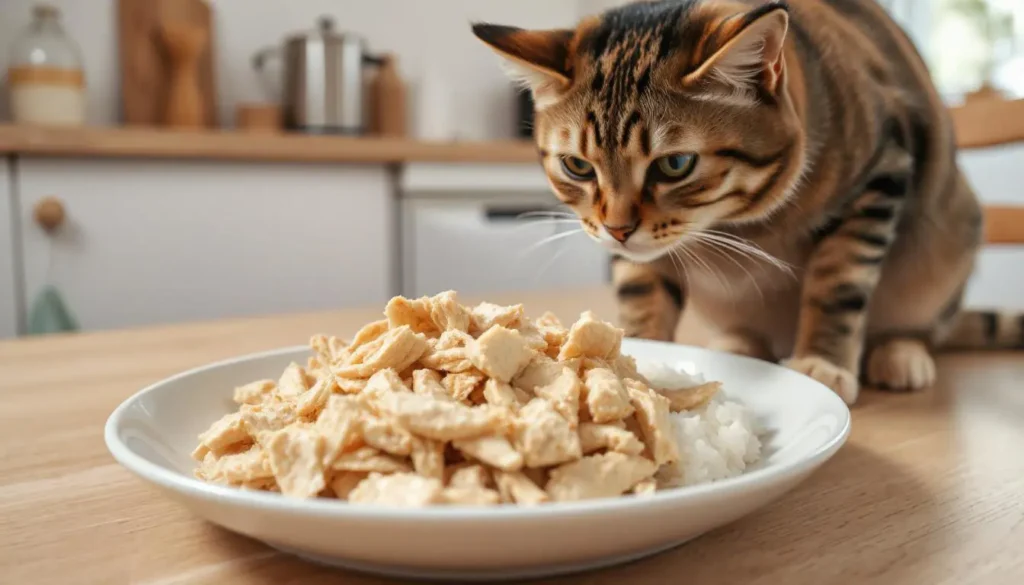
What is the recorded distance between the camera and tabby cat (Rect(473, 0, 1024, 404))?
774 millimetres

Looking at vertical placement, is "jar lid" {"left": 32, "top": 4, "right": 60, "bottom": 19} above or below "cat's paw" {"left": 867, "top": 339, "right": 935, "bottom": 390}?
above

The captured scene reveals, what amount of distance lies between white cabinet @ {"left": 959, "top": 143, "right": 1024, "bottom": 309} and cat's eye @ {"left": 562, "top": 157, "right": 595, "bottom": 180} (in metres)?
1.84

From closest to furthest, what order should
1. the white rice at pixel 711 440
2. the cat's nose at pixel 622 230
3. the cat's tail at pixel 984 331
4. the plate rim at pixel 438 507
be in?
the plate rim at pixel 438 507
the white rice at pixel 711 440
the cat's nose at pixel 622 230
the cat's tail at pixel 984 331

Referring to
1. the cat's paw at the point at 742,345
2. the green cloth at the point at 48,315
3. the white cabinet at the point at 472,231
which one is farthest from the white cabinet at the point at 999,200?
the green cloth at the point at 48,315

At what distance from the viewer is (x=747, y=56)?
74 cm

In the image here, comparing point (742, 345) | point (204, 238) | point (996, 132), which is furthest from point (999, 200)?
point (204, 238)

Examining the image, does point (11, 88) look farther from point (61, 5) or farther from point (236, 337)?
point (236, 337)

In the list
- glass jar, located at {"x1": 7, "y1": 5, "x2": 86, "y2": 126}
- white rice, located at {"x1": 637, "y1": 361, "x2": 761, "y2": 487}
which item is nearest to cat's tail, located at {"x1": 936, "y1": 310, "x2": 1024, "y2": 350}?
white rice, located at {"x1": 637, "y1": 361, "x2": 761, "y2": 487}

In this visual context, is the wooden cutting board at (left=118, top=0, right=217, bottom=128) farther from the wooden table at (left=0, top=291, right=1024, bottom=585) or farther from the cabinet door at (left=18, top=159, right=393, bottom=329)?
the wooden table at (left=0, top=291, right=1024, bottom=585)

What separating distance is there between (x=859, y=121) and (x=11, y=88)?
81.2 inches

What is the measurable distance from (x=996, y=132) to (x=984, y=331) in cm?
56

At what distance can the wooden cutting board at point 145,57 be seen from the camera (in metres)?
2.31

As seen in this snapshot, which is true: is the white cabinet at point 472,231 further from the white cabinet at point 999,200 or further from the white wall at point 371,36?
the white cabinet at point 999,200

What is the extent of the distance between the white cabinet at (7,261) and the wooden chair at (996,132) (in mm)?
1953
